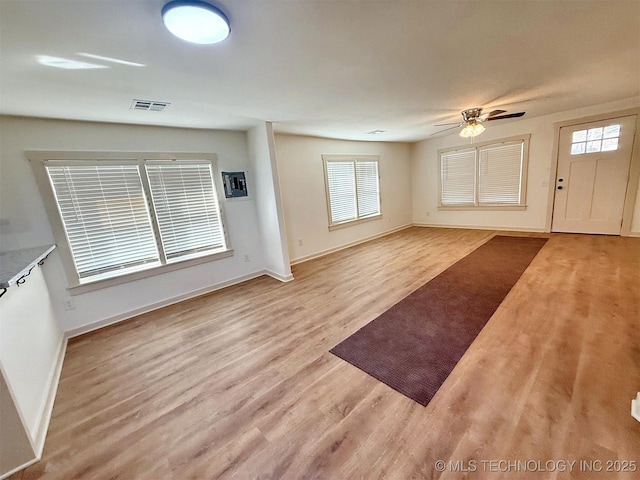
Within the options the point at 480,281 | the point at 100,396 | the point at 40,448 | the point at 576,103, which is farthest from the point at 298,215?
the point at 576,103

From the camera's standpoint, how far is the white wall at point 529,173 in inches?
188

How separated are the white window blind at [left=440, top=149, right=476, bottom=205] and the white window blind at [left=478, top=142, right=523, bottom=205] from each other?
17 cm

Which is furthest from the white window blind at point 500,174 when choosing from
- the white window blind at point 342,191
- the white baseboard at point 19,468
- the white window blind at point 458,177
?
the white baseboard at point 19,468

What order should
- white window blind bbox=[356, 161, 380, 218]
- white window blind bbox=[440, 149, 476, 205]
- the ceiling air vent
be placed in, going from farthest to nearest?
white window blind bbox=[440, 149, 476, 205]
white window blind bbox=[356, 161, 380, 218]
the ceiling air vent

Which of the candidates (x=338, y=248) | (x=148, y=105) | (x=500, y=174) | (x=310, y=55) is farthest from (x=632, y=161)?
(x=148, y=105)

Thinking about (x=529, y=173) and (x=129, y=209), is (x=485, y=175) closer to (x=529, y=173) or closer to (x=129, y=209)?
(x=529, y=173)

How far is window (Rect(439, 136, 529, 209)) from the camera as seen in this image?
5.29 meters

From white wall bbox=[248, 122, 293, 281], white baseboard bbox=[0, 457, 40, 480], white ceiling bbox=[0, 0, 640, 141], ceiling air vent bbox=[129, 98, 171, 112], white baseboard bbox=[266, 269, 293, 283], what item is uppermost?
ceiling air vent bbox=[129, 98, 171, 112]

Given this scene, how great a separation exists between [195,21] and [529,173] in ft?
20.8

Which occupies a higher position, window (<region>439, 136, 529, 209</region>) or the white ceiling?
the white ceiling

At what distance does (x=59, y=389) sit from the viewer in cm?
199

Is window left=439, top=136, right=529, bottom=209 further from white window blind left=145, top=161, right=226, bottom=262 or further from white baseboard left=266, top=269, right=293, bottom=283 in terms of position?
white window blind left=145, top=161, right=226, bottom=262

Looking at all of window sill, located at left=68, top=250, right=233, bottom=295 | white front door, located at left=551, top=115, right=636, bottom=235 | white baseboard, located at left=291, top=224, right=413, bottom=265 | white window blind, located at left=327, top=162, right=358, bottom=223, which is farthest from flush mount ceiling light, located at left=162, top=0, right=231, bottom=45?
white front door, located at left=551, top=115, right=636, bottom=235

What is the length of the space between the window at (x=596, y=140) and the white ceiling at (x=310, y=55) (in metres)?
1.89
